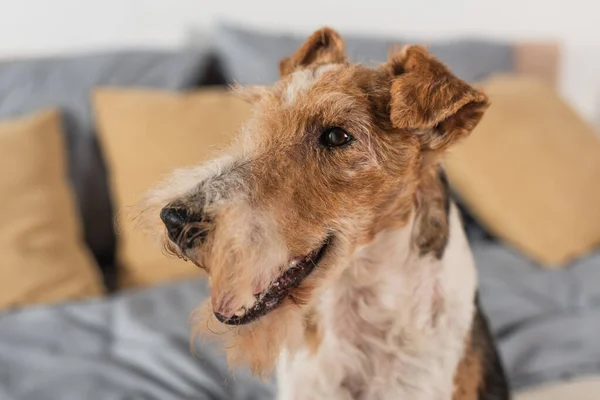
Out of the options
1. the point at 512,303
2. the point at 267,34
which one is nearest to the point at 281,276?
the point at 512,303

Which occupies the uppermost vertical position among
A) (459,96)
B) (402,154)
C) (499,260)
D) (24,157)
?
(459,96)

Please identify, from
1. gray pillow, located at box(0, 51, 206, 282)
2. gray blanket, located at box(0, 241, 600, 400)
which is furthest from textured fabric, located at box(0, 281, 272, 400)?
gray pillow, located at box(0, 51, 206, 282)

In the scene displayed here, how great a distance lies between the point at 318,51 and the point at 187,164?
0.80 m

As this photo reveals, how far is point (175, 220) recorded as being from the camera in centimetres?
79

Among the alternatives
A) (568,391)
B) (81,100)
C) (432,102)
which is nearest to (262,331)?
(432,102)

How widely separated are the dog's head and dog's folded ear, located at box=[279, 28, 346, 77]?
12 cm

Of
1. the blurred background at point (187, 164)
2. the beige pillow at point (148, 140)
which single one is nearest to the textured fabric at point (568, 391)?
the blurred background at point (187, 164)

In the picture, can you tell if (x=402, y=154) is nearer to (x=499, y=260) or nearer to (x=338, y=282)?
(x=338, y=282)

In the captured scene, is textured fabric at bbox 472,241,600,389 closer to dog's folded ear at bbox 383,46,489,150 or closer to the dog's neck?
the dog's neck

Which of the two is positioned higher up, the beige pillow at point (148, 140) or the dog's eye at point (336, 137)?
the dog's eye at point (336, 137)

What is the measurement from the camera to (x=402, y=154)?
3.16 feet

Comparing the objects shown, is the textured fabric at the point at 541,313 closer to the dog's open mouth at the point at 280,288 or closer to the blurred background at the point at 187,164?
the blurred background at the point at 187,164

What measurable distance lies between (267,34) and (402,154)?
1.61 m

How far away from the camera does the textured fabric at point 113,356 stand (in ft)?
4.42
